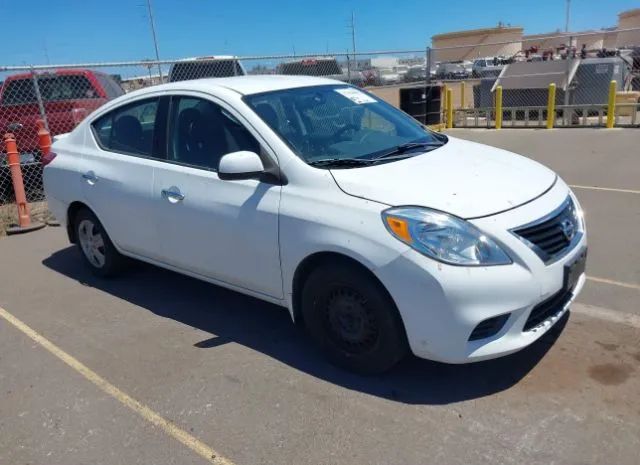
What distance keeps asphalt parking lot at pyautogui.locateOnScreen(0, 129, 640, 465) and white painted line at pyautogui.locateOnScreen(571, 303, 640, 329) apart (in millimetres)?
13

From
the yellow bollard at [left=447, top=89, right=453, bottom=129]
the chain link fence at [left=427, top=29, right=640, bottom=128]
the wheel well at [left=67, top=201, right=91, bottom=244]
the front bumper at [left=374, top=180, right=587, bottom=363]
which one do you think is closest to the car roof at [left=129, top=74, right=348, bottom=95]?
the wheel well at [left=67, top=201, right=91, bottom=244]

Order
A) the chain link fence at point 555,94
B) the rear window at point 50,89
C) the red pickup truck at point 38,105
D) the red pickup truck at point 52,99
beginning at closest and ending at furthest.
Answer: the red pickup truck at point 38,105
the red pickup truck at point 52,99
the rear window at point 50,89
the chain link fence at point 555,94

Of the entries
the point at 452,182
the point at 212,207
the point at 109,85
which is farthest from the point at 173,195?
the point at 109,85

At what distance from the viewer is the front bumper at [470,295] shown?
2.82 m

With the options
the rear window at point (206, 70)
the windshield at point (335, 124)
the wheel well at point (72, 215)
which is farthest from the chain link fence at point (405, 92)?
the windshield at point (335, 124)

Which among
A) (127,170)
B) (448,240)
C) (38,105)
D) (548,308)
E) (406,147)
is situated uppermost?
(38,105)

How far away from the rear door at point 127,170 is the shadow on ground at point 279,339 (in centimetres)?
48

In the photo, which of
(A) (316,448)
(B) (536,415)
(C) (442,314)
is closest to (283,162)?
(C) (442,314)

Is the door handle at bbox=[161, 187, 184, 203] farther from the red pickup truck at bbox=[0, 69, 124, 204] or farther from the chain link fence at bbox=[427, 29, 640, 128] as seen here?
the chain link fence at bbox=[427, 29, 640, 128]

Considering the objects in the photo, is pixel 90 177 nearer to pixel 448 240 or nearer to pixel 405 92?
pixel 448 240

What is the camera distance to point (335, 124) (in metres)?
3.94

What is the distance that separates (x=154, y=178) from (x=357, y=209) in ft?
6.02

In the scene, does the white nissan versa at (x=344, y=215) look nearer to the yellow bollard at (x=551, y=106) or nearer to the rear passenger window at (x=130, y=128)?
the rear passenger window at (x=130, y=128)

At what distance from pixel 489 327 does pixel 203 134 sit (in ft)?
7.67
